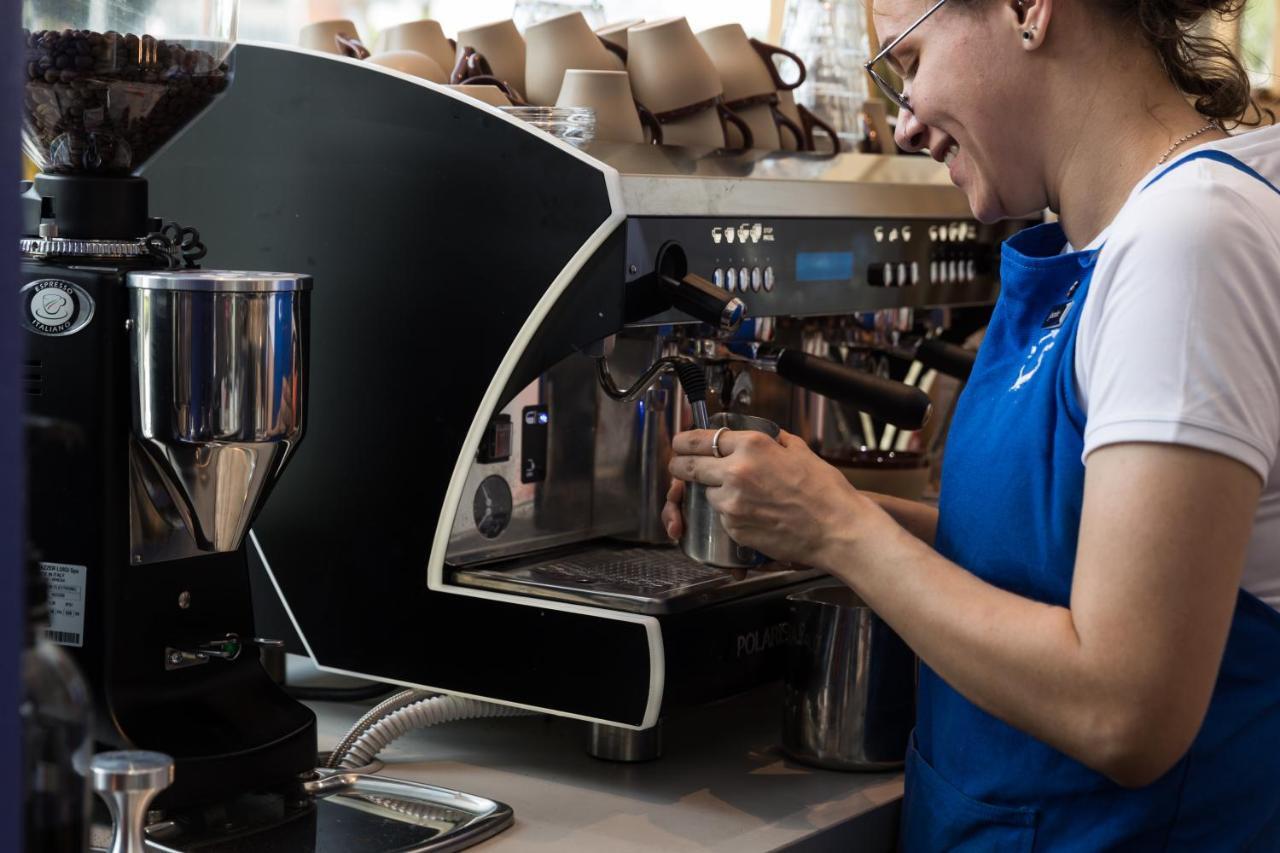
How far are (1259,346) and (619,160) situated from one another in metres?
0.59

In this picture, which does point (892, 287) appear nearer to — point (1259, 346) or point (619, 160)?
point (619, 160)

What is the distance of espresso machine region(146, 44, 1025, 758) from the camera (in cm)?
120

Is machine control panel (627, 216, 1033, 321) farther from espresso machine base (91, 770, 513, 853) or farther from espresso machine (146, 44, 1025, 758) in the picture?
espresso machine base (91, 770, 513, 853)

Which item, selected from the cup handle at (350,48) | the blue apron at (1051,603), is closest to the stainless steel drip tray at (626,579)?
the blue apron at (1051,603)

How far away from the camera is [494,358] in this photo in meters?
1.22

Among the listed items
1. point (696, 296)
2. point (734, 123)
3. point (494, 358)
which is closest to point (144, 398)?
point (494, 358)

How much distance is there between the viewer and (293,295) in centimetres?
104

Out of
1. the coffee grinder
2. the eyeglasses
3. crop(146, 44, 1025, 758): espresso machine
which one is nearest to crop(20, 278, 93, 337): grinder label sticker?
the coffee grinder

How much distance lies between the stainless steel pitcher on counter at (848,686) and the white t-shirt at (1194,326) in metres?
0.45

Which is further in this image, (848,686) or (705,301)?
(848,686)

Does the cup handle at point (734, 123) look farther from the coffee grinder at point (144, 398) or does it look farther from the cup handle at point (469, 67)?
the coffee grinder at point (144, 398)

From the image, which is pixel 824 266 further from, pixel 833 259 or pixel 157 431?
pixel 157 431

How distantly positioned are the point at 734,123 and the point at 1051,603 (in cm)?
75

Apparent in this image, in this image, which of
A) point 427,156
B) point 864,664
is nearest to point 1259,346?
point 864,664
